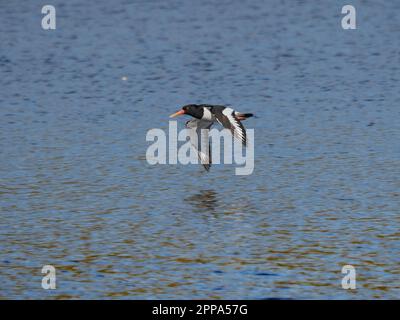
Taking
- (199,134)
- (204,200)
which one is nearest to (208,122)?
(199,134)

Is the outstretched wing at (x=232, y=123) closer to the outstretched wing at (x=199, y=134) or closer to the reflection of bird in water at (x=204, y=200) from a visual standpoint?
the outstretched wing at (x=199, y=134)

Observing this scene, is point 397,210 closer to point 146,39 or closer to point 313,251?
point 313,251

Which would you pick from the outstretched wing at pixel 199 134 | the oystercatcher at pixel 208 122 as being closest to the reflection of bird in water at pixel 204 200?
the oystercatcher at pixel 208 122

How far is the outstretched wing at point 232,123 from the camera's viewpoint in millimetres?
26297

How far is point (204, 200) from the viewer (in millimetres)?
24406

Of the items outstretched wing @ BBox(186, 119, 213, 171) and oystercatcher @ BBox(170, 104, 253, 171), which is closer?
oystercatcher @ BBox(170, 104, 253, 171)

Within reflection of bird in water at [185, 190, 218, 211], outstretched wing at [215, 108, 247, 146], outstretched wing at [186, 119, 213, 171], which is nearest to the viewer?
reflection of bird in water at [185, 190, 218, 211]

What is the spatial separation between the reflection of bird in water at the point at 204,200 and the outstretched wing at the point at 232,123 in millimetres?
1780

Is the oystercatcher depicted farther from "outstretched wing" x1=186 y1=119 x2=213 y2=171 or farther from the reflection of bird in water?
the reflection of bird in water

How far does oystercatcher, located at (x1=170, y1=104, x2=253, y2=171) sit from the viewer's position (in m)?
26.3

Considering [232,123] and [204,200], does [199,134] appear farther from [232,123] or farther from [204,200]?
[204,200]

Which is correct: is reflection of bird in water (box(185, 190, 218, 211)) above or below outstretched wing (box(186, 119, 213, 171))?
below

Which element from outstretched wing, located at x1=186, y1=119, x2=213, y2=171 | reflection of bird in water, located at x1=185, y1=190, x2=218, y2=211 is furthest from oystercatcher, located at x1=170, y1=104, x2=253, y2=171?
reflection of bird in water, located at x1=185, y1=190, x2=218, y2=211
